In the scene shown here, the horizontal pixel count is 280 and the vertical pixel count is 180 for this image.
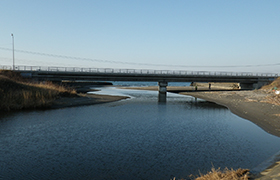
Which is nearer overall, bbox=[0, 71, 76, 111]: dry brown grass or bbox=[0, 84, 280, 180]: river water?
bbox=[0, 84, 280, 180]: river water

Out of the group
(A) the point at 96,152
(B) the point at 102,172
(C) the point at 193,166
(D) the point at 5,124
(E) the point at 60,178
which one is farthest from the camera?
(D) the point at 5,124

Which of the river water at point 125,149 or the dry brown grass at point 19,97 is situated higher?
the dry brown grass at point 19,97

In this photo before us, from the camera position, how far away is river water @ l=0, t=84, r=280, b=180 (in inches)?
458

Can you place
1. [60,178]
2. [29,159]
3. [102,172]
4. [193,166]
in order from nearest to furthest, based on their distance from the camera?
[60,178] → [102,172] → [193,166] → [29,159]

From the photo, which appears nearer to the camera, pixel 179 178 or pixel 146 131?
pixel 179 178

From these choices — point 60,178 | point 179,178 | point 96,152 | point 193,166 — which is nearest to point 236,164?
point 193,166

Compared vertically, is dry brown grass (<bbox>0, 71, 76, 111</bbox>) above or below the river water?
above

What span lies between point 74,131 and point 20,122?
25.4ft

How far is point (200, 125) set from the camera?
2355 cm

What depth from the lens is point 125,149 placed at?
15133 mm

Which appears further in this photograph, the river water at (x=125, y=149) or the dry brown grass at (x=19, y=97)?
the dry brown grass at (x=19, y=97)

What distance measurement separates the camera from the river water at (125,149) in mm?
11633

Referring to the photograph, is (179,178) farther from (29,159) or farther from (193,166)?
(29,159)

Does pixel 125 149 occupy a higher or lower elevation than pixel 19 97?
lower
